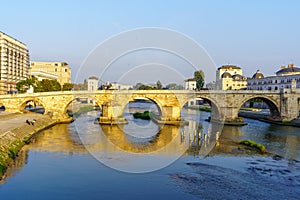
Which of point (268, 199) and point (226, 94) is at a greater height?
point (226, 94)

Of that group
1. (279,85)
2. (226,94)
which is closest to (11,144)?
(226,94)

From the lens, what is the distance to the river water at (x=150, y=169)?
16.2m

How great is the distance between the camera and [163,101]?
158 ft

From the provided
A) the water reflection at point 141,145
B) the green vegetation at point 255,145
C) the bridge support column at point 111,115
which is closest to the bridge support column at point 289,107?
the water reflection at point 141,145

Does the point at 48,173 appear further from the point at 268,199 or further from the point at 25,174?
the point at 268,199

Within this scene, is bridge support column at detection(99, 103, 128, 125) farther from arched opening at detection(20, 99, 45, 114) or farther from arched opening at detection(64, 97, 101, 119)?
arched opening at detection(20, 99, 45, 114)

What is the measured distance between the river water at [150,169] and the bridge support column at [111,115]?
1172 cm

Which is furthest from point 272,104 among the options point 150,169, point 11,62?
point 11,62

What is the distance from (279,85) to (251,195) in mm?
59969

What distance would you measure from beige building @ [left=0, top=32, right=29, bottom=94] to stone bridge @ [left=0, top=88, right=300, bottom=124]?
2891cm

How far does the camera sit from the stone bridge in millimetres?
46031

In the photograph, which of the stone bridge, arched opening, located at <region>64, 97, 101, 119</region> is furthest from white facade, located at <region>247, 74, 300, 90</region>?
arched opening, located at <region>64, 97, 101, 119</region>

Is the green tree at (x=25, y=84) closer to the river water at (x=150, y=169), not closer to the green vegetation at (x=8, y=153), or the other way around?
the river water at (x=150, y=169)

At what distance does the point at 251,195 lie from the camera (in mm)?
16047
